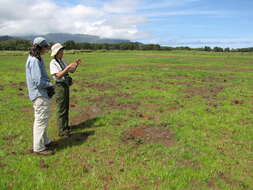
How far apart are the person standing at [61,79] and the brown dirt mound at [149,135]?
6.67ft

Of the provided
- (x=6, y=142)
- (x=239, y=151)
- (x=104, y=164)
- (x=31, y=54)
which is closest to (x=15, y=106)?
(x=6, y=142)

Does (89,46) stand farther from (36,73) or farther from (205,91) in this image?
(36,73)

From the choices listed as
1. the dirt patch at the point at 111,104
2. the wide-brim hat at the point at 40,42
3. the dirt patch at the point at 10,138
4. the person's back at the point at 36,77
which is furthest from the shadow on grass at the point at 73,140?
the dirt patch at the point at 111,104

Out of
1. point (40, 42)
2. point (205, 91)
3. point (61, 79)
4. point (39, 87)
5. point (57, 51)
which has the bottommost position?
point (205, 91)

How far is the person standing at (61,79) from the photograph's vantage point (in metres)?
6.58

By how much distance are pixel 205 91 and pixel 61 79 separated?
11.0 meters

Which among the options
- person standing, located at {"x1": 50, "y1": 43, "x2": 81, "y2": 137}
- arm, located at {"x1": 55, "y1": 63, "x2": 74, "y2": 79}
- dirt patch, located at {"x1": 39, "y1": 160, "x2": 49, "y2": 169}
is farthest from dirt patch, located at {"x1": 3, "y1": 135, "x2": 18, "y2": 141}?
arm, located at {"x1": 55, "y1": 63, "x2": 74, "y2": 79}

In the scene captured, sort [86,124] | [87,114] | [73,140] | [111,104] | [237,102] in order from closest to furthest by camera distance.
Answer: [73,140], [86,124], [87,114], [111,104], [237,102]

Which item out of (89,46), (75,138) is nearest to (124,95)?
(75,138)

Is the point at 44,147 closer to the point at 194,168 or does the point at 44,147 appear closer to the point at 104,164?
the point at 104,164

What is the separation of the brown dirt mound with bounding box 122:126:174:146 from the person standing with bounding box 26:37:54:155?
8.33 ft

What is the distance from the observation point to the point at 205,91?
49.6 feet

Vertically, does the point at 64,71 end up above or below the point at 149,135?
above

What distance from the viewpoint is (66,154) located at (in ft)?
20.1
